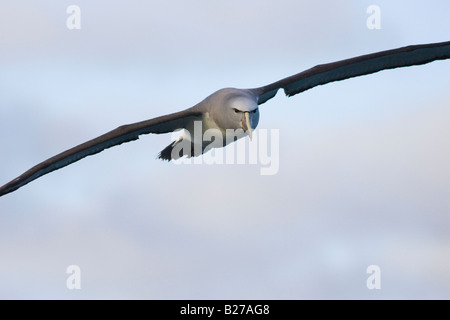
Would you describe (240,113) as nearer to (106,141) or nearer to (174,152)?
(106,141)

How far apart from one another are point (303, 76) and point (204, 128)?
2196mm

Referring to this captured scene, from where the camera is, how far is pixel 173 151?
17.5 m

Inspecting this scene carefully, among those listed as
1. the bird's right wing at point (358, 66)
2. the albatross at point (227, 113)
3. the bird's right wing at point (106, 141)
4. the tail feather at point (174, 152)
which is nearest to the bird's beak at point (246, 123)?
the albatross at point (227, 113)

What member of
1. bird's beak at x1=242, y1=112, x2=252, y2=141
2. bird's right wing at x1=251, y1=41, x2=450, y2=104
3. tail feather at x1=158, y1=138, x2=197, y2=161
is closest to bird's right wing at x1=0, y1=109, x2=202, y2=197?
tail feather at x1=158, y1=138, x2=197, y2=161

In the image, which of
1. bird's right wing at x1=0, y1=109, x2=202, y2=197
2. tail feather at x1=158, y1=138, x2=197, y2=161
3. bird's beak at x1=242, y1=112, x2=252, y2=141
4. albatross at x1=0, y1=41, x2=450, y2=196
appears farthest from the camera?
tail feather at x1=158, y1=138, x2=197, y2=161

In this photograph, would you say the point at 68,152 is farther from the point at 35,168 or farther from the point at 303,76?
the point at 303,76

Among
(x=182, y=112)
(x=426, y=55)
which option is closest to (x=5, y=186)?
(x=182, y=112)

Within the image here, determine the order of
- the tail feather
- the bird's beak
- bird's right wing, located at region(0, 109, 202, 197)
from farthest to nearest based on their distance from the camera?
the tail feather, bird's right wing, located at region(0, 109, 202, 197), the bird's beak

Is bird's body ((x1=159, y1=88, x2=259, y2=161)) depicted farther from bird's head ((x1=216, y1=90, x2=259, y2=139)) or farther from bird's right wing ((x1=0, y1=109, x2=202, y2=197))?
bird's right wing ((x1=0, y1=109, x2=202, y2=197))

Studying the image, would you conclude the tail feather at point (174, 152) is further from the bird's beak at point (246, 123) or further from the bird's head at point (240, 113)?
the bird's beak at point (246, 123)

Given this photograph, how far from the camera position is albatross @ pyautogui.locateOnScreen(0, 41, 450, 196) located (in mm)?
15372

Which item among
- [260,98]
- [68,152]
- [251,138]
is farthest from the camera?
[260,98]

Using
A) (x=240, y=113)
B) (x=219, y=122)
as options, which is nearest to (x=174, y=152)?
(x=219, y=122)

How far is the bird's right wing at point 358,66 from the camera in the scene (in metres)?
17.2
